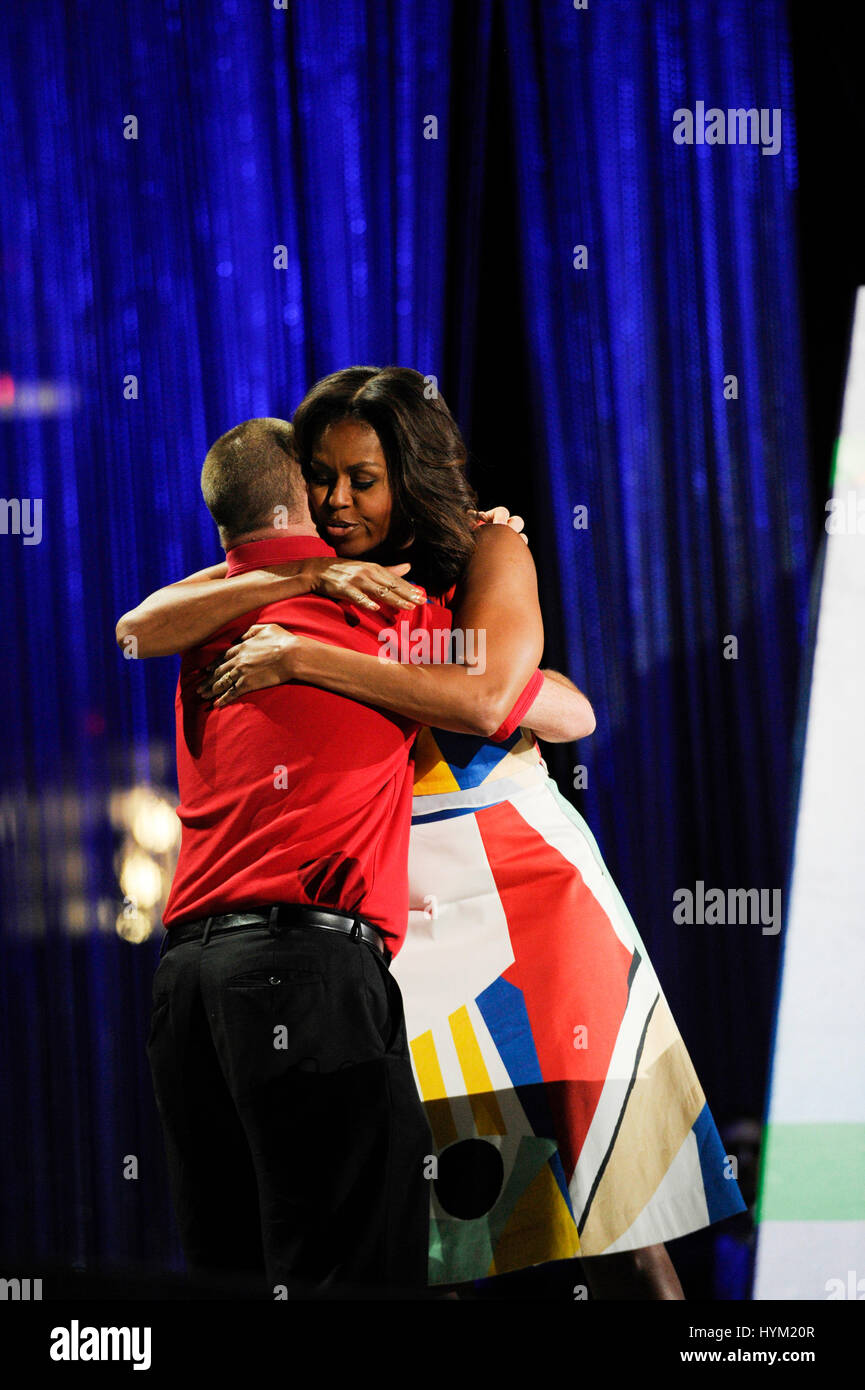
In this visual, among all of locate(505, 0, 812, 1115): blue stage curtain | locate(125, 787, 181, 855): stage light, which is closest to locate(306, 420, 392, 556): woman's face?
locate(505, 0, 812, 1115): blue stage curtain

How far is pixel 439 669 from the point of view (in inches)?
73.9

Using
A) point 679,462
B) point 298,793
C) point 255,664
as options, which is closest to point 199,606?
point 255,664

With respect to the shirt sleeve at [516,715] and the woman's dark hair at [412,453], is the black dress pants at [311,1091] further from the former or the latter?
the woman's dark hair at [412,453]

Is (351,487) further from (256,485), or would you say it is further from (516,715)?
(516,715)

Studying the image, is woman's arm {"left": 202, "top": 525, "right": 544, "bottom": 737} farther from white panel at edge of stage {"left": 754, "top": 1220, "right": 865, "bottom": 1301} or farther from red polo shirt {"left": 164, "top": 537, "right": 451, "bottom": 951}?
white panel at edge of stage {"left": 754, "top": 1220, "right": 865, "bottom": 1301}

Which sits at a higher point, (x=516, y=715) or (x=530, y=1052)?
(x=516, y=715)

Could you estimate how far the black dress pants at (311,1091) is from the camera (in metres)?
1.64

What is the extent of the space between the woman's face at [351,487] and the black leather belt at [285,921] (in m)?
0.59

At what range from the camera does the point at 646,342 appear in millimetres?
2633

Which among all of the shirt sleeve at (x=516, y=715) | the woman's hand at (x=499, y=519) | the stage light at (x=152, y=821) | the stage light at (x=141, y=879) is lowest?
the stage light at (x=141, y=879)

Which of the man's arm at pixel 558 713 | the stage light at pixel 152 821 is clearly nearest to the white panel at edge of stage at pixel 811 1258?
the man's arm at pixel 558 713

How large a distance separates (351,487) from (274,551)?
0.51 ft

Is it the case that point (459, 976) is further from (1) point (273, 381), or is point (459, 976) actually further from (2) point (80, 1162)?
(1) point (273, 381)
